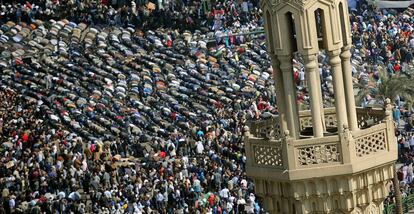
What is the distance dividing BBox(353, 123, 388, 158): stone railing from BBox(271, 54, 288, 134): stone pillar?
59.5 inches

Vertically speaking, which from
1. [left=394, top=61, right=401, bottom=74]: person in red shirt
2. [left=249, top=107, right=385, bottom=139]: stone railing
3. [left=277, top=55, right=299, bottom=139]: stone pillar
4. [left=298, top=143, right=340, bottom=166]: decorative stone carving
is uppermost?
[left=277, top=55, right=299, bottom=139]: stone pillar

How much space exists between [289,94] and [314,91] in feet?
1.72

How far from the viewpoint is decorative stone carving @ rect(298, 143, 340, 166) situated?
28781 millimetres

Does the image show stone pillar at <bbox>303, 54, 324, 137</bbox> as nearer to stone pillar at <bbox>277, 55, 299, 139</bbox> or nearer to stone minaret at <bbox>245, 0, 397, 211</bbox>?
stone minaret at <bbox>245, 0, 397, 211</bbox>

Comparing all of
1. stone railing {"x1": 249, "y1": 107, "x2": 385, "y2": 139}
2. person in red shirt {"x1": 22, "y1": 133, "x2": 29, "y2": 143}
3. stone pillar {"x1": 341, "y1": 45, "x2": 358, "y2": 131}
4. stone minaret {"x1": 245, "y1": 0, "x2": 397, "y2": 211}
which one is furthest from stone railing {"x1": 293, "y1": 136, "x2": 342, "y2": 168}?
person in red shirt {"x1": 22, "y1": 133, "x2": 29, "y2": 143}

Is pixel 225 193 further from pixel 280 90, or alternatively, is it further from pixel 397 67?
pixel 280 90

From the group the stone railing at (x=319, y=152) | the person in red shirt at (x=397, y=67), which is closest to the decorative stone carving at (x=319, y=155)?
the stone railing at (x=319, y=152)

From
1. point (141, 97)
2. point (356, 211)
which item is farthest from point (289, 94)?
point (141, 97)

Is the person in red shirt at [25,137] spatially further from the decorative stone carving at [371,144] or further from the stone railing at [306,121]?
the decorative stone carving at [371,144]

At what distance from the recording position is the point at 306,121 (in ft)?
103

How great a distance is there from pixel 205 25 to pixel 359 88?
63.3 ft

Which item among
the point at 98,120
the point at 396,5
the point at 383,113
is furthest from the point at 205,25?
the point at 383,113

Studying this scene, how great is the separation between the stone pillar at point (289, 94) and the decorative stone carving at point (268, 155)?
0.44m

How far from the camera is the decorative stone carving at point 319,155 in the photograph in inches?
1133
